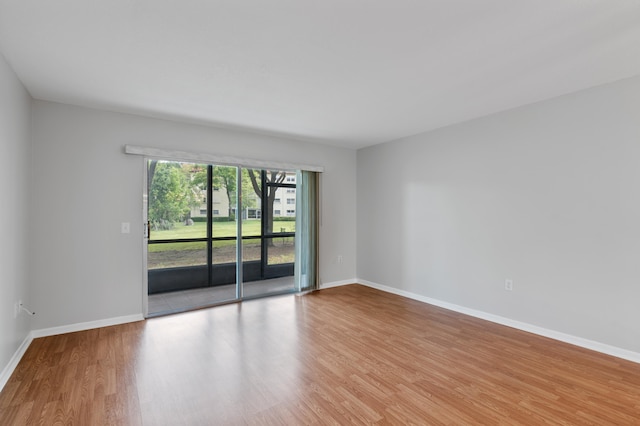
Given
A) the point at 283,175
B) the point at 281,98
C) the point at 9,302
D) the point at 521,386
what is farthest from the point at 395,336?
the point at 9,302

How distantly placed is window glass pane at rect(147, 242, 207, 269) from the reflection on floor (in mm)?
459

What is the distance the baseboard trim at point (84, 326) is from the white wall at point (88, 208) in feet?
0.13

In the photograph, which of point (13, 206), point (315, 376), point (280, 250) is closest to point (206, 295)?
point (280, 250)

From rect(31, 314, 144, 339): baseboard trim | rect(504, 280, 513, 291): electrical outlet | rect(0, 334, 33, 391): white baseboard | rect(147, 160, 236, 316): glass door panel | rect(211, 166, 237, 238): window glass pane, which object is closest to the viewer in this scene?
rect(0, 334, 33, 391): white baseboard

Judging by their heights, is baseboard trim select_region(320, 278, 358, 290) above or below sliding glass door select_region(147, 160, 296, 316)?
below

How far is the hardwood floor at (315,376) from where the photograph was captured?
2.00 m

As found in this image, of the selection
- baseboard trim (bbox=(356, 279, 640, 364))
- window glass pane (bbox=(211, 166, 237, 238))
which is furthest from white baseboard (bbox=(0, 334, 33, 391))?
baseboard trim (bbox=(356, 279, 640, 364))

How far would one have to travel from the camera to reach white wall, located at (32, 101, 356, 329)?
3268mm

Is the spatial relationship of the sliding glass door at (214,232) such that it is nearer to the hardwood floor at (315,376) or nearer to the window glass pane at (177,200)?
the window glass pane at (177,200)

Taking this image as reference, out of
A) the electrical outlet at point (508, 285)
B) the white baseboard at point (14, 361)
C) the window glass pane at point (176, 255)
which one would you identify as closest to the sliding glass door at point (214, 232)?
the window glass pane at point (176, 255)

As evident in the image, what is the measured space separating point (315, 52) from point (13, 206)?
2.80 metres

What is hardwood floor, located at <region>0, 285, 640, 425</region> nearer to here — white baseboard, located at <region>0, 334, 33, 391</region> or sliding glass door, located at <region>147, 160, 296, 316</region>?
white baseboard, located at <region>0, 334, 33, 391</region>

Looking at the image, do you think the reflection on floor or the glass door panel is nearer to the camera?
the reflection on floor

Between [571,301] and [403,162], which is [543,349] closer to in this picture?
[571,301]
